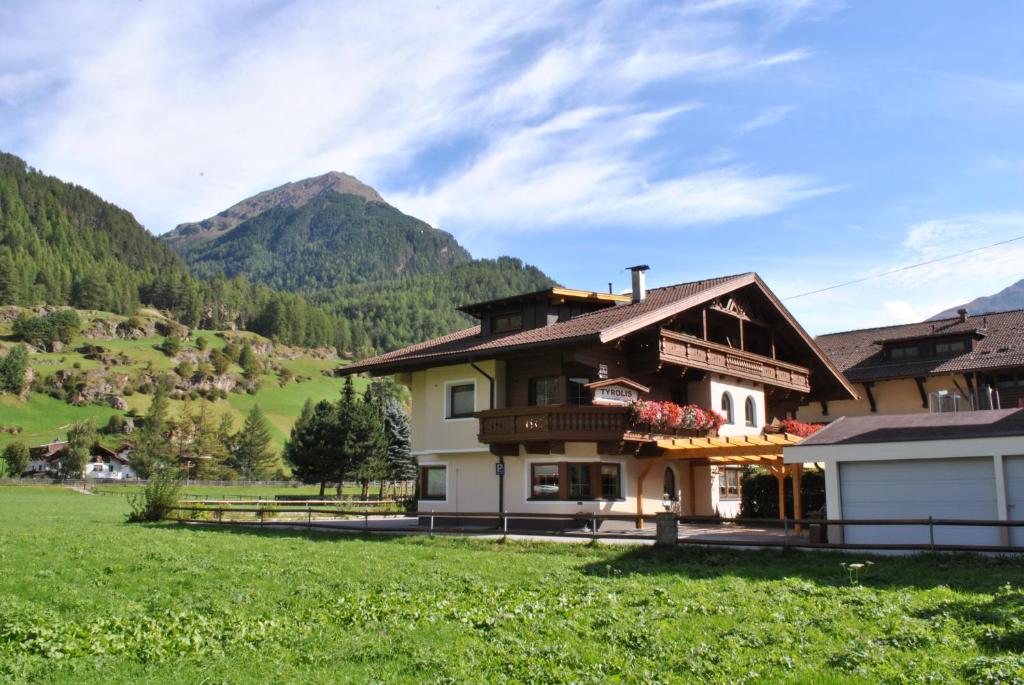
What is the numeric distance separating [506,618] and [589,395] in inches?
672

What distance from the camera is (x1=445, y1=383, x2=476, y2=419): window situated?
30.1 metres

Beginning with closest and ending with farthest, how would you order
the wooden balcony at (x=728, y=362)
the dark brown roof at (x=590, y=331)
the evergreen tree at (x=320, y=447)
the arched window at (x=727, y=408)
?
the dark brown roof at (x=590, y=331) → the wooden balcony at (x=728, y=362) → the arched window at (x=727, y=408) → the evergreen tree at (x=320, y=447)

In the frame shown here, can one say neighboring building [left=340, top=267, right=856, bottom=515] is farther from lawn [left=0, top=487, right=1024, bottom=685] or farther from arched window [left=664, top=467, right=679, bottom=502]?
lawn [left=0, top=487, right=1024, bottom=685]

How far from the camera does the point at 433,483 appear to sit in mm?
31297

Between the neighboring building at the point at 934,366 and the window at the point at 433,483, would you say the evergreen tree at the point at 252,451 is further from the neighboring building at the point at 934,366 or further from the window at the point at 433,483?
the window at the point at 433,483

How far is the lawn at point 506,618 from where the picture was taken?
9.20 meters

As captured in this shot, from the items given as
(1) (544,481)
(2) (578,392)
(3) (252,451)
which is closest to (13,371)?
(3) (252,451)

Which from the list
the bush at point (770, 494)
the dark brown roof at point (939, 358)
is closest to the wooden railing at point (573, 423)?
the bush at point (770, 494)

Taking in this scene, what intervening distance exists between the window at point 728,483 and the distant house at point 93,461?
9201cm

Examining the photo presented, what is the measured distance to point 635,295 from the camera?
3216 centimetres

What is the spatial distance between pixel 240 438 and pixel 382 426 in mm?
52707

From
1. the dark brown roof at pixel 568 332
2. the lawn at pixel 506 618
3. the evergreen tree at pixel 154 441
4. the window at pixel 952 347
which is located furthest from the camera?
the evergreen tree at pixel 154 441

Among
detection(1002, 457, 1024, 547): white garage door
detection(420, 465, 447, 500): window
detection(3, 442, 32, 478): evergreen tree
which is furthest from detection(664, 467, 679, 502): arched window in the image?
detection(3, 442, 32, 478): evergreen tree

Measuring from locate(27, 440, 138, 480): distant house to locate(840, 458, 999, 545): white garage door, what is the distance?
4013 inches
